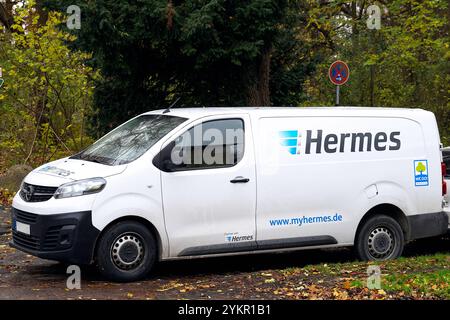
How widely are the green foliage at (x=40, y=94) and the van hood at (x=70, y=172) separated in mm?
8194

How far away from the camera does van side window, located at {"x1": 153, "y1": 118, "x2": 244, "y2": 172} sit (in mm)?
8234

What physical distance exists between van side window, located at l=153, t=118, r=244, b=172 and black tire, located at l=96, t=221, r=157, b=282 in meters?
0.79

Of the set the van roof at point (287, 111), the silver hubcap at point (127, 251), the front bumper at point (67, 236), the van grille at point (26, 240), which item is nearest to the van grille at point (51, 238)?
the front bumper at point (67, 236)

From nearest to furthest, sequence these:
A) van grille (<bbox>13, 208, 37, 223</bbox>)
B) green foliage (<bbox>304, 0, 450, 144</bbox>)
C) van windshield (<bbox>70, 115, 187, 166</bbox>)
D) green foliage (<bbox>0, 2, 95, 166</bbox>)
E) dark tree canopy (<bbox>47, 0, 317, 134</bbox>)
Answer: van grille (<bbox>13, 208, 37, 223</bbox>) → van windshield (<bbox>70, 115, 187, 166</bbox>) → dark tree canopy (<bbox>47, 0, 317, 134</bbox>) → green foliage (<bbox>0, 2, 95, 166</bbox>) → green foliage (<bbox>304, 0, 450, 144</bbox>)

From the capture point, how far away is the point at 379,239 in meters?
9.42

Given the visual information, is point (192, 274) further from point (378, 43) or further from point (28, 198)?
point (378, 43)

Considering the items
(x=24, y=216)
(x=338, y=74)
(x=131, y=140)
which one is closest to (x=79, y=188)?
(x=24, y=216)

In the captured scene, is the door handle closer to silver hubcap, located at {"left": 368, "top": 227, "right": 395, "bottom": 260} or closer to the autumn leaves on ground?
the autumn leaves on ground

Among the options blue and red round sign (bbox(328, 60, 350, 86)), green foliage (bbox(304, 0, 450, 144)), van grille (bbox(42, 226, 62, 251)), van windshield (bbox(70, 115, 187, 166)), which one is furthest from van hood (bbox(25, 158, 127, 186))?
green foliage (bbox(304, 0, 450, 144))

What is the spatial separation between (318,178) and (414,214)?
1.58m

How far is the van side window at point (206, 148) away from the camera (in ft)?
27.0

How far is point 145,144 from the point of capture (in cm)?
842

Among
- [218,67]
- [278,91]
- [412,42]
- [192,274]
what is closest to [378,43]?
[412,42]

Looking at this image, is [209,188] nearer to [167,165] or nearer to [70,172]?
[167,165]
